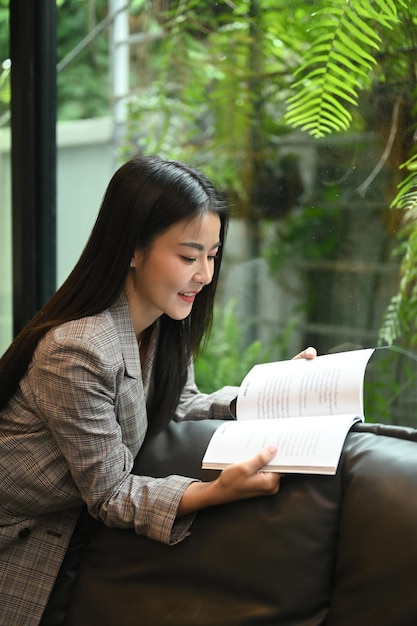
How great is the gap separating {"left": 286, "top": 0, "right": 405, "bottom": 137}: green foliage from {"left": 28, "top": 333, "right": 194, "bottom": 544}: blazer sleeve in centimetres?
71

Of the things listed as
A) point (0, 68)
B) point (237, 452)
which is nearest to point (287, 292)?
point (237, 452)

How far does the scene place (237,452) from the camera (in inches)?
53.4

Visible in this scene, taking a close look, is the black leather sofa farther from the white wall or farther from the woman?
the white wall

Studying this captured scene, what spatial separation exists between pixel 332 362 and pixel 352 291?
0.43m

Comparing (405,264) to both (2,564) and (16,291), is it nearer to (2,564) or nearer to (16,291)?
(2,564)

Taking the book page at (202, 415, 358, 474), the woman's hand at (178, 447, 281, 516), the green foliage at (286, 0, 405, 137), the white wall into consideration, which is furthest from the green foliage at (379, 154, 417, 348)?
the white wall

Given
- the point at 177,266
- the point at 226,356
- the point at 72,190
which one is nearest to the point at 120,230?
the point at 177,266

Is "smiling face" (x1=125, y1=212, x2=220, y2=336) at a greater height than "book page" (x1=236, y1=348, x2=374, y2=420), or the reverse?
"smiling face" (x1=125, y1=212, x2=220, y2=336)

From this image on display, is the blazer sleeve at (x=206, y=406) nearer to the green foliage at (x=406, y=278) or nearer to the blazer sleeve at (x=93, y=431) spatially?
the blazer sleeve at (x=93, y=431)

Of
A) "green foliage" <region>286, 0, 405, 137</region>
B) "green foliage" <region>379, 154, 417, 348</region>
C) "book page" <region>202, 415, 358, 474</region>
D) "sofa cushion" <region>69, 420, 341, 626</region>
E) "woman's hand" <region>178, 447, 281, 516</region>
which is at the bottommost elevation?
"sofa cushion" <region>69, 420, 341, 626</region>

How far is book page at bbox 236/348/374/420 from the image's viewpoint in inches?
53.6

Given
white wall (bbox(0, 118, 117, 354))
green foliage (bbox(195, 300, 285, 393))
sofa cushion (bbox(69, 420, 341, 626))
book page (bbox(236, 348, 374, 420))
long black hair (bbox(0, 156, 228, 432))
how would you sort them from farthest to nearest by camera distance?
1. white wall (bbox(0, 118, 117, 354))
2. green foliage (bbox(195, 300, 285, 393))
3. long black hair (bbox(0, 156, 228, 432))
4. book page (bbox(236, 348, 374, 420))
5. sofa cushion (bbox(69, 420, 341, 626))

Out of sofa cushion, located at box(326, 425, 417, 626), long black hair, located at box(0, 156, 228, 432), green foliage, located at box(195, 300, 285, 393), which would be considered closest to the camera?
sofa cushion, located at box(326, 425, 417, 626)

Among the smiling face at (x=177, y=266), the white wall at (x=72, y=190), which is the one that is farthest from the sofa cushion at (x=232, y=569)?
the white wall at (x=72, y=190)
